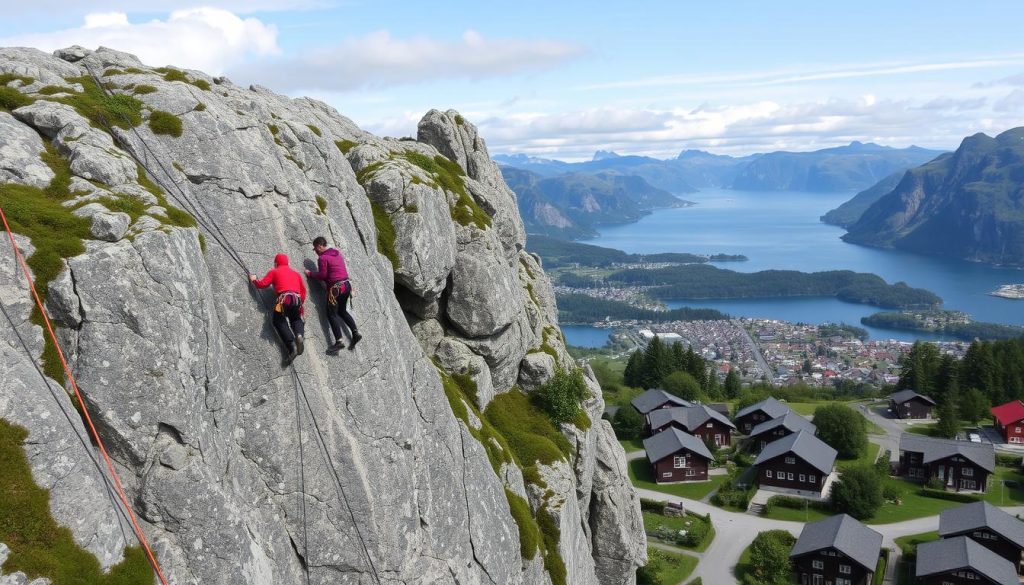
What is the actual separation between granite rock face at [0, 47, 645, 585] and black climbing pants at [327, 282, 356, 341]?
18.3 inches

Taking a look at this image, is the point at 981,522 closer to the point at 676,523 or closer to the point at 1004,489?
the point at 1004,489

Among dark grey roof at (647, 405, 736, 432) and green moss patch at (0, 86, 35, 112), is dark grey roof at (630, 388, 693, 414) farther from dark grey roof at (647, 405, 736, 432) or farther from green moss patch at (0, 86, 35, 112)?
green moss patch at (0, 86, 35, 112)

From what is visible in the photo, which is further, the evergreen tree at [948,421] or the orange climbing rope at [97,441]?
the evergreen tree at [948,421]

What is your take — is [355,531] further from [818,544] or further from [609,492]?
[818,544]

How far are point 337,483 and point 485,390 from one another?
12.6 meters

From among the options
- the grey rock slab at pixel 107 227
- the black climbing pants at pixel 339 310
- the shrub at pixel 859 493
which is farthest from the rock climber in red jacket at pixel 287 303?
the shrub at pixel 859 493

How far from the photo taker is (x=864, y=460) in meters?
72.1

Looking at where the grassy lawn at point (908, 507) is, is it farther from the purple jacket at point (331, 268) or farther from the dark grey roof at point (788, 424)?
the purple jacket at point (331, 268)

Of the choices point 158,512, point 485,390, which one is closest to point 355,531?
point 158,512

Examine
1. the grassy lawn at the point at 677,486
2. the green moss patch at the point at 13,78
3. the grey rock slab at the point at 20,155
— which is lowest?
the grassy lawn at the point at 677,486

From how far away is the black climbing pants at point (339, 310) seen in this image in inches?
751

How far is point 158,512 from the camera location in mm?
14086

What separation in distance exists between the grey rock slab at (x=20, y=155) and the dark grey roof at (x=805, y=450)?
209 ft

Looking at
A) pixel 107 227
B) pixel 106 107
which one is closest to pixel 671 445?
pixel 106 107
